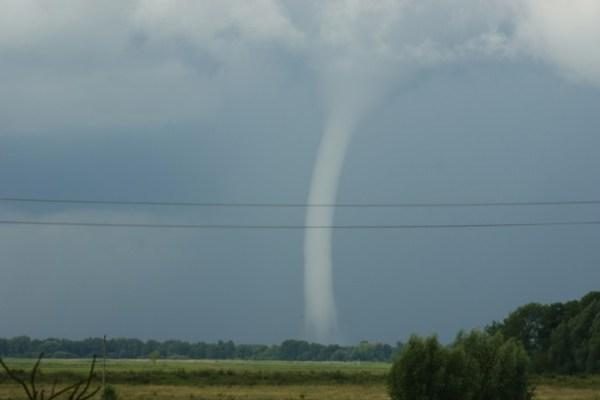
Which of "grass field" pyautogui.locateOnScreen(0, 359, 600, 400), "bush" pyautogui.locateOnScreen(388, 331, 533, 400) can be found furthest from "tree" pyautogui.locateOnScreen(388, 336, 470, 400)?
"grass field" pyautogui.locateOnScreen(0, 359, 600, 400)

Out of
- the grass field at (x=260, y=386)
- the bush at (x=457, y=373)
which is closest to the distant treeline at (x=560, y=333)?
the grass field at (x=260, y=386)

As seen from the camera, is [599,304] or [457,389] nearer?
[457,389]

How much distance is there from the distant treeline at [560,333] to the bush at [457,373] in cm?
5385

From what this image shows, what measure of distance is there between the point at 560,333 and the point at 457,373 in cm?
6482

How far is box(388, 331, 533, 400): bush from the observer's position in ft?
251

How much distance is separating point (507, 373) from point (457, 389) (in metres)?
5.19

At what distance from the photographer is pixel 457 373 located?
7812 centimetres

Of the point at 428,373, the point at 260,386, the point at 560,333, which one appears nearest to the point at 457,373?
the point at 428,373

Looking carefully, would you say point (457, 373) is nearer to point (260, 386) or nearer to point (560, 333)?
point (260, 386)

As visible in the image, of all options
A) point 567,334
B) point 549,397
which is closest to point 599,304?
point 567,334

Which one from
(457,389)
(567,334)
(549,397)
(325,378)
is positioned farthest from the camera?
(567,334)

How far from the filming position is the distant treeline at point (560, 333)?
134m

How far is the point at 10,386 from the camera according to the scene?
314 ft

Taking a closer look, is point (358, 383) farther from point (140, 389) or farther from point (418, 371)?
point (418, 371)
